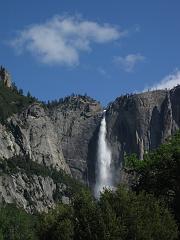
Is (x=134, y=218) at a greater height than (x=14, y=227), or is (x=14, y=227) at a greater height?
(x=14, y=227)

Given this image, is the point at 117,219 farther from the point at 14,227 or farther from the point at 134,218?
the point at 14,227

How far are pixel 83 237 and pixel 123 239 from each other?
332 cm

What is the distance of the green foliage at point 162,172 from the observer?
54250 mm

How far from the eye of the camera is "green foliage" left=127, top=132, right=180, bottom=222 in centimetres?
5425

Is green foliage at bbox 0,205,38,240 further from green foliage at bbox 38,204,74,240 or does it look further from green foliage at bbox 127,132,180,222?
green foliage at bbox 127,132,180,222

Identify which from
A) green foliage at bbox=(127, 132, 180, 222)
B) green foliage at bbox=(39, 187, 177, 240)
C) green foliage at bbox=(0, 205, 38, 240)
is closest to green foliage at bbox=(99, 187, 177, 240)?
green foliage at bbox=(39, 187, 177, 240)

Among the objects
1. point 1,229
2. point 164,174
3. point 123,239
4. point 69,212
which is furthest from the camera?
point 1,229

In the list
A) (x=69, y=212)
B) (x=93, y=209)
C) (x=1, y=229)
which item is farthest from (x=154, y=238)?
(x=1, y=229)

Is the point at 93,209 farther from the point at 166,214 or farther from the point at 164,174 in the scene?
the point at 164,174

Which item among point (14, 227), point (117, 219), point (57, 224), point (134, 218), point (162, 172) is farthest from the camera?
point (14, 227)

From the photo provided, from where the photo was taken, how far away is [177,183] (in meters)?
54.5

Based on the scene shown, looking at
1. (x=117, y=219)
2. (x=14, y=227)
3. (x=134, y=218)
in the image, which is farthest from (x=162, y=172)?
(x=14, y=227)

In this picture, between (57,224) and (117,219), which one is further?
(57,224)

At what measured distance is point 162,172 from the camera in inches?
2216
